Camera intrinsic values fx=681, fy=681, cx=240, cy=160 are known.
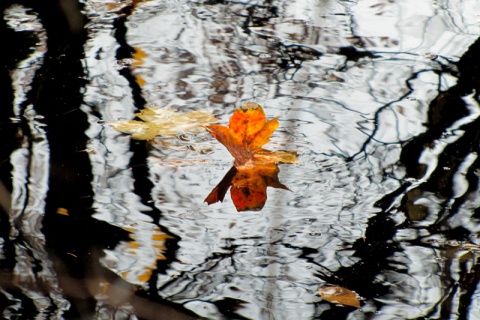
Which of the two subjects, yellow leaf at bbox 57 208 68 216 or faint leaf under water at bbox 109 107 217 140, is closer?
yellow leaf at bbox 57 208 68 216

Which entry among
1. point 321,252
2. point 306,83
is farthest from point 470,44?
point 321,252

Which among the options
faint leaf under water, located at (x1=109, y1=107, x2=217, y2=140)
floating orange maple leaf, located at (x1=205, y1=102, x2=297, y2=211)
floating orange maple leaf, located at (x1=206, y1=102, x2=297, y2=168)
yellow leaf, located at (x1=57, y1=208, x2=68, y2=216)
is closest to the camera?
yellow leaf, located at (x1=57, y1=208, x2=68, y2=216)

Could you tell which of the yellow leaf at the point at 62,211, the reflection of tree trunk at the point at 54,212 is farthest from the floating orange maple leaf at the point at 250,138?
the yellow leaf at the point at 62,211

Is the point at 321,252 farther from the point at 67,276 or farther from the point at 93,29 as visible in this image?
the point at 93,29

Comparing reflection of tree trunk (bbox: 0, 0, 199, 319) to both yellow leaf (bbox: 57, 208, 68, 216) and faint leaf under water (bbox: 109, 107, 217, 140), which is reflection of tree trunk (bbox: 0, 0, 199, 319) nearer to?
yellow leaf (bbox: 57, 208, 68, 216)

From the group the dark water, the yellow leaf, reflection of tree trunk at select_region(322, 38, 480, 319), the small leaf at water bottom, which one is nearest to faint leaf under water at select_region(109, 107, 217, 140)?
the dark water

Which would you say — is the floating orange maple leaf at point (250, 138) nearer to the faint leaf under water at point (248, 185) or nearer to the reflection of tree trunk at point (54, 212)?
the faint leaf under water at point (248, 185)
